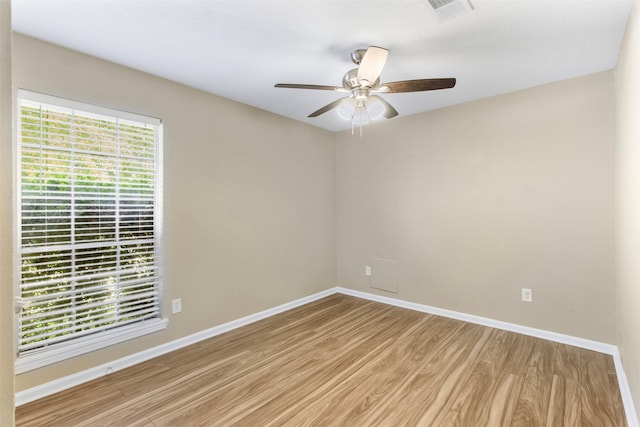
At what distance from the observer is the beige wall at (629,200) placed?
5.30 ft

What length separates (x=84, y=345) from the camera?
219 centimetres

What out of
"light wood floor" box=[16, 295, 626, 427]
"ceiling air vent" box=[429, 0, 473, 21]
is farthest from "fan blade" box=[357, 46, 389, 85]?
"light wood floor" box=[16, 295, 626, 427]

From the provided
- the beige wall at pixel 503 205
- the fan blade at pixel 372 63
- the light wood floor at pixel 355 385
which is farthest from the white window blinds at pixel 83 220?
the beige wall at pixel 503 205

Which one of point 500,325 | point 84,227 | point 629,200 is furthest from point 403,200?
point 84,227

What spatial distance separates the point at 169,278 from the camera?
8.79ft

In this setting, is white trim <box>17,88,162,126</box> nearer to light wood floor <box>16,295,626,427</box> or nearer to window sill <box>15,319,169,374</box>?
window sill <box>15,319,169,374</box>

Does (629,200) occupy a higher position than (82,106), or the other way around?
(82,106)

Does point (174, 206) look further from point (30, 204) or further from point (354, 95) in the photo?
point (354, 95)

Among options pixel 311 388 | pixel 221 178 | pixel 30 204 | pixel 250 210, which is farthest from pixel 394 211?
pixel 30 204

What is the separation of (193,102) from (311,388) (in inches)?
102

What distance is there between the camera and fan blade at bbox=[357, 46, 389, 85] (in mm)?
1808

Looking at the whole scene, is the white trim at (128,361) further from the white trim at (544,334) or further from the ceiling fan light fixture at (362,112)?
the ceiling fan light fixture at (362,112)

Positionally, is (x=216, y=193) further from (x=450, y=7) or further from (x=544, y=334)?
(x=544, y=334)

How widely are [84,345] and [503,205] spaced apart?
374 cm
